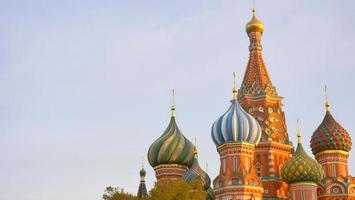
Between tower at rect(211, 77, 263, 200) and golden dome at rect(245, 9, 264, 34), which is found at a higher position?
golden dome at rect(245, 9, 264, 34)

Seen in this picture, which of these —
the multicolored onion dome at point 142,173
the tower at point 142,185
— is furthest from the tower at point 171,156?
the multicolored onion dome at point 142,173

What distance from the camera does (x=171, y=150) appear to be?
46.9 metres

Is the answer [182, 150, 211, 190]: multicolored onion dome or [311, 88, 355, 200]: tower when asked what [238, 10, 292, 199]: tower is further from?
[182, 150, 211, 190]: multicolored onion dome

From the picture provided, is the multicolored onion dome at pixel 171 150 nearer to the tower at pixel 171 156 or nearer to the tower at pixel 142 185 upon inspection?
the tower at pixel 171 156

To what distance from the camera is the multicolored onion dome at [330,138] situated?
4475 cm

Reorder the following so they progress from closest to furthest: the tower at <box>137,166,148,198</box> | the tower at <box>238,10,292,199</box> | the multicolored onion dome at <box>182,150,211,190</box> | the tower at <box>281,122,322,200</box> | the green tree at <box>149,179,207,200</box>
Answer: the green tree at <box>149,179,207,200</box> < the tower at <box>281,122,322,200</box> < the multicolored onion dome at <box>182,150,211,190</box> < the tower at <box>238,10,292,199</box> < the tower at <box>137,166,148,198</box>

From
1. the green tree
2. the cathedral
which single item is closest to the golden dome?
the cathedral

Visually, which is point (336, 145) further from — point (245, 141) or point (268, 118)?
point (245, 141)

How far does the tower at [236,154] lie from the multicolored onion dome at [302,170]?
284 cm

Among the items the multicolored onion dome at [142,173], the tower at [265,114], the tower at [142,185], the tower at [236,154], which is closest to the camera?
the tower at [236,154]

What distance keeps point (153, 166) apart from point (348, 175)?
46.7 feet

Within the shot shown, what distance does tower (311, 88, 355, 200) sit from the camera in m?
43.2

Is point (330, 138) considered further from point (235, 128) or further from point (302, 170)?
point (235, 128)

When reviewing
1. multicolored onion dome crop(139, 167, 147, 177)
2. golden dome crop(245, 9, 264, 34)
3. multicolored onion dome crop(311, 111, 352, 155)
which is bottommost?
multicolored onion dome crop(139, 167, 147, 177)
